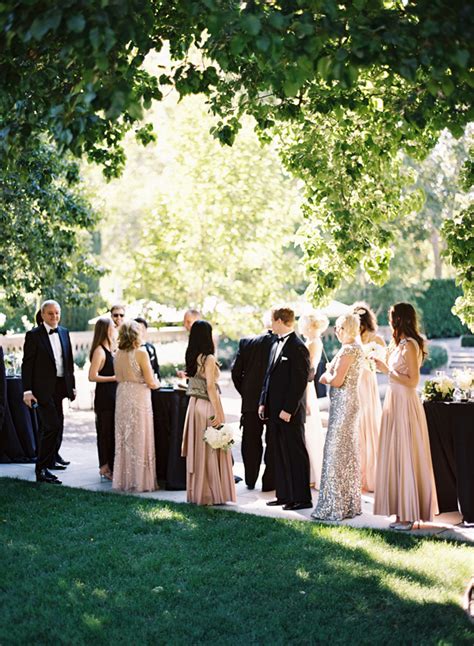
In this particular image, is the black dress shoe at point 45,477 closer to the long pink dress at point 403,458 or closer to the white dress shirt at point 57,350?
the white dress shirt at point 57,350

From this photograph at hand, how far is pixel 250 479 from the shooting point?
1171 cm

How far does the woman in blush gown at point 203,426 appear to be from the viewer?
10.1 m

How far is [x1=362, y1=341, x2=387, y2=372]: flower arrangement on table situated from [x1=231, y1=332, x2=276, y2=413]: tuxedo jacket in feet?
3.66

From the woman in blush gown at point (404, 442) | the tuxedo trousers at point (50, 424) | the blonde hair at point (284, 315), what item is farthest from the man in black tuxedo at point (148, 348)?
the woman in blush gown at point (404, 442)

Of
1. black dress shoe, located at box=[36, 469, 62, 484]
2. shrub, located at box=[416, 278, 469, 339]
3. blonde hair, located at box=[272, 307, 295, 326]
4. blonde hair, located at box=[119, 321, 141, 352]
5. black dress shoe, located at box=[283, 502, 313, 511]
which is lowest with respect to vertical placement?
black dress shoe, located at box=[283, 502, 313, 511]

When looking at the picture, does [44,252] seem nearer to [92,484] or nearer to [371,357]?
[92,484]

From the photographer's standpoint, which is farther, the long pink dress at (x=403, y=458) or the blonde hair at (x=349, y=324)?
the blonde hair at (x=349, y=324)

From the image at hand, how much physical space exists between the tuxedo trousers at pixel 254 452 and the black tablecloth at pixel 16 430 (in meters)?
3.77

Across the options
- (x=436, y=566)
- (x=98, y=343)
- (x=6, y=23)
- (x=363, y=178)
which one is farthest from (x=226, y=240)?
(x=6, y=23)

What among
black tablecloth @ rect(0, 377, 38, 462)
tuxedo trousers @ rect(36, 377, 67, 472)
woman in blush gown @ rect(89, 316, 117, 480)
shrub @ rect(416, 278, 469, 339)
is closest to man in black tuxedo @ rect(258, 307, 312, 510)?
woman in blush gown @ rect(89, 316, 117, 480)

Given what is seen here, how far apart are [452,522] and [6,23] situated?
22.2 feet

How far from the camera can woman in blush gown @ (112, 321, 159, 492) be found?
11.3 meters

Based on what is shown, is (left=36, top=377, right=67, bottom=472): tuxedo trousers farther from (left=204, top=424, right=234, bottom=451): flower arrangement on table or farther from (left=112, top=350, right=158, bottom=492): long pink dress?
(left=204, top=424, right=234, bottom=451): flower arrangement on table

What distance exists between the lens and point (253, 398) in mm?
11492
